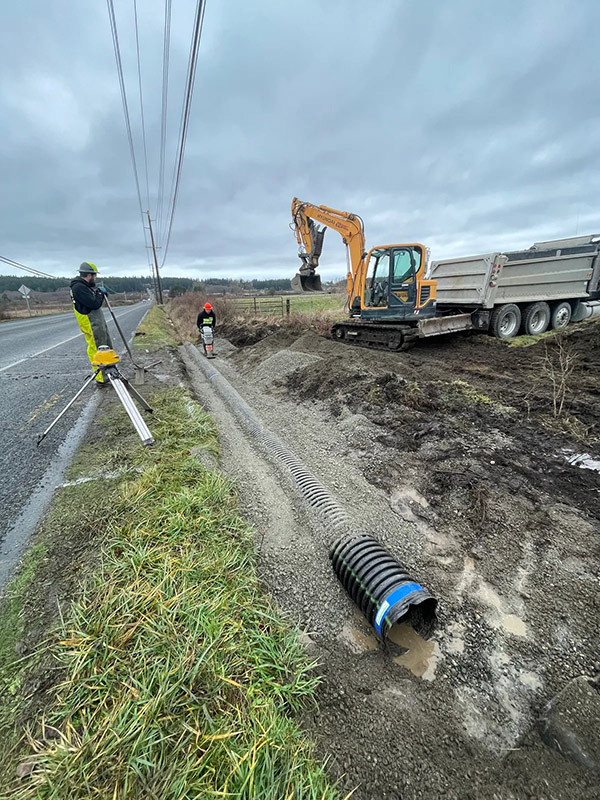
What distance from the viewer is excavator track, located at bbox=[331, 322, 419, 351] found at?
9664 mm

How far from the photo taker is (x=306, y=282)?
11.5m

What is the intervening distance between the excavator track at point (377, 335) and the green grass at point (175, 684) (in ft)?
28.0

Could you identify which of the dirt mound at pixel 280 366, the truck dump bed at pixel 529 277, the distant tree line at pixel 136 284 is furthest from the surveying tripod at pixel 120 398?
the distant tree line at pixel 136 284

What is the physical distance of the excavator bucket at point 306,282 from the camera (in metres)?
11.4

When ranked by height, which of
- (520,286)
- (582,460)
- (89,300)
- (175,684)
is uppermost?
(520,286)

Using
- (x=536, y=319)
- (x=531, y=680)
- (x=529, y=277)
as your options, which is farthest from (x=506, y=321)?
(x=531, y=680)

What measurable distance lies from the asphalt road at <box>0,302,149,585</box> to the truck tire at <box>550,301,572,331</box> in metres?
13.8

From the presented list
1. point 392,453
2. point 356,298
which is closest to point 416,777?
point 392,453

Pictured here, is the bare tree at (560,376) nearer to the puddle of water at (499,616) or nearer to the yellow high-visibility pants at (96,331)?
the puddle of water at (499,616)

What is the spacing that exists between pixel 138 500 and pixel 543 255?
1416 cm

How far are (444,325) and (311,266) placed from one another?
4798 mm

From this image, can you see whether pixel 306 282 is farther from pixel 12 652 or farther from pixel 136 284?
pixel 136 284

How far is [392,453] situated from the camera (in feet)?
13.6

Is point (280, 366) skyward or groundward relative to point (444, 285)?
groundward
